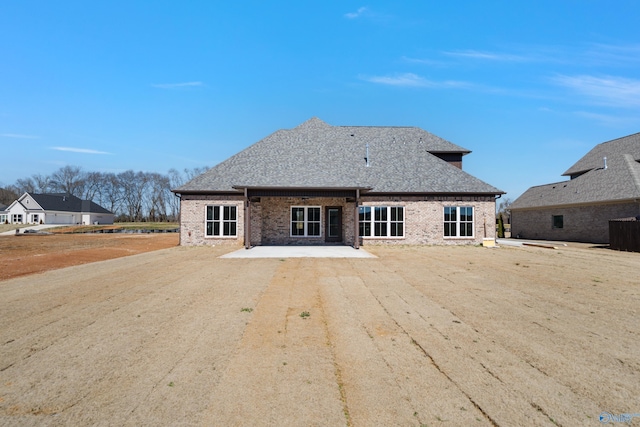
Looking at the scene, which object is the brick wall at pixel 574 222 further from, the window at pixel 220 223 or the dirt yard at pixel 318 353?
the window at pixel 220 223

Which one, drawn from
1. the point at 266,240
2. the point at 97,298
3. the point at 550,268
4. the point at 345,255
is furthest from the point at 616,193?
the point at 97,298

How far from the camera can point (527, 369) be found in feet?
13.8

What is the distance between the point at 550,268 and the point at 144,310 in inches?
507

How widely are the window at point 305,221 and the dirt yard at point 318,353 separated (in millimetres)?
11631

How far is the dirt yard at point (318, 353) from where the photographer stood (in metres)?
3.32

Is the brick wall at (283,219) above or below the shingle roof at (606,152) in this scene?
below

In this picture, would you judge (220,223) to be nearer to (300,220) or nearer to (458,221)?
(300,220)

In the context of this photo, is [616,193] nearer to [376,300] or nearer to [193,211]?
[376,300]

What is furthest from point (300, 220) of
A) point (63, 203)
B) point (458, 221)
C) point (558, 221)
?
point (63, 203)

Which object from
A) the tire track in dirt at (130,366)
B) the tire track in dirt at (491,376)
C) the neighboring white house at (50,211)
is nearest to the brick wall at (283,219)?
the tire track in dirt at (130,366)

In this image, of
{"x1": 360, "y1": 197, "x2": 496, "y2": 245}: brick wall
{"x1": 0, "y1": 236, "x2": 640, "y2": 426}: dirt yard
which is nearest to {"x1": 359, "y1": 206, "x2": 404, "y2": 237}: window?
{"x1": 360, "y1": 197, "x2": 496, "y2": 245}: brick wall

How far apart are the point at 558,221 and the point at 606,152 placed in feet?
24.8

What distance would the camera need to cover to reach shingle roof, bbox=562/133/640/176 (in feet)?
86.8

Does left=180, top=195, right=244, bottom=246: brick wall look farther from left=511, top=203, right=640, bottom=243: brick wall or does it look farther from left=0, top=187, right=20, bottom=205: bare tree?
left=0, top=187, right=20, bottom=205: bare tree
